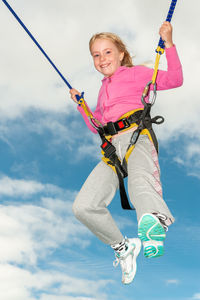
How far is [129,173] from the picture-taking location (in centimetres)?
425

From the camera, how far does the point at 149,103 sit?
171 inches

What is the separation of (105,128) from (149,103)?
2.09 feet

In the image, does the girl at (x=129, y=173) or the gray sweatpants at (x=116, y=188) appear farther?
the gray sweatpants at (x=116, y=188)

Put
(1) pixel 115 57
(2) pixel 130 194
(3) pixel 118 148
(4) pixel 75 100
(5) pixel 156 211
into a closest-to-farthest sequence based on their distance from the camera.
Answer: (5) pixel 156 211 < (2) pixel 130 194 < (3) pixel 118 148 < (1) pixel 115 57 < (4) pixel 75 100

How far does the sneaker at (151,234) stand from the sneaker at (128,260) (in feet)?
2.47

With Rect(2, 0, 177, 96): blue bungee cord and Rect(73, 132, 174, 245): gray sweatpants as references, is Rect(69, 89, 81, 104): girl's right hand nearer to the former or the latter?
Rect(2, 0, 177, 96): blue bungee cord

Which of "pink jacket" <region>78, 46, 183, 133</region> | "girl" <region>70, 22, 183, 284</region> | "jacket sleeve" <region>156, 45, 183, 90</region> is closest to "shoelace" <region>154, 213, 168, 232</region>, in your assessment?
"girl" <region>70, 22, 183, 284</region>

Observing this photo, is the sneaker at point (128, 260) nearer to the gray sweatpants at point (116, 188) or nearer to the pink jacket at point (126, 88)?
the gray sweatpants at point (116, 188)

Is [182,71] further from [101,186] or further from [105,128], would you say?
[101,186]

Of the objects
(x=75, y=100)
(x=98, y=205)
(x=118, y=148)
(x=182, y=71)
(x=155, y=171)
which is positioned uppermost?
(x=75, y=100)

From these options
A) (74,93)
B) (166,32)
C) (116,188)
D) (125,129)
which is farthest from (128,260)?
(166,32)

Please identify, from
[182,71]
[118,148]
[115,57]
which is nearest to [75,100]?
[115,57]

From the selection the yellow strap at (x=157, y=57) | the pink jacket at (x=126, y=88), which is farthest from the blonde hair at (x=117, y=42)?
the yellow strap at (x=157, y=57)

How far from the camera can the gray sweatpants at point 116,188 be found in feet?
13.1
